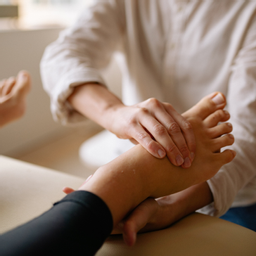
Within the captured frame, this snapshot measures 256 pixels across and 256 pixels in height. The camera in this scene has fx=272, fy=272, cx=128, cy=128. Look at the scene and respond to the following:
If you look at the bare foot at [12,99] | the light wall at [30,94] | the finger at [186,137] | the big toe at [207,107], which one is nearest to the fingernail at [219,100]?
the big toe at [207,107]

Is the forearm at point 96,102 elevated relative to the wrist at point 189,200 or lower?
elevated

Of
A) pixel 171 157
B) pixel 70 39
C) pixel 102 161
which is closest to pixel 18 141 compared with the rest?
pixel 102 161

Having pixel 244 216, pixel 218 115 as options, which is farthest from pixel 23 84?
pixel 244 216

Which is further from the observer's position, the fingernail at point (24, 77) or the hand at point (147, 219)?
the fingernail at point (24, 77)

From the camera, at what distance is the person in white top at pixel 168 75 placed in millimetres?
517

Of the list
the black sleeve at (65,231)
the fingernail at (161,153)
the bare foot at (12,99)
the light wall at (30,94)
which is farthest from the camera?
the light wall at (30,94)

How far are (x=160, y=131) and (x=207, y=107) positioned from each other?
160 mm

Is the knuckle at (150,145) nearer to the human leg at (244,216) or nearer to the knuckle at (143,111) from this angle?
the knuckle at (143,111)

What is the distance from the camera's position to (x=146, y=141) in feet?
1.58

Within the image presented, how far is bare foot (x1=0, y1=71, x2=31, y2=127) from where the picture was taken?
0.84 metres

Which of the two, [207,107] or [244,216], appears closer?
[207,107]

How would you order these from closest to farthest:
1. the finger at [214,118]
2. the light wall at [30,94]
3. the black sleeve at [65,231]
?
the black sleeve at [65,231] < the finger at [214,118] < the light wall at [30,94]

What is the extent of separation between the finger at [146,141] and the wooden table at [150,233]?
13cm

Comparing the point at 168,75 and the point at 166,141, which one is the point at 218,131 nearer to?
the point at 166,141
